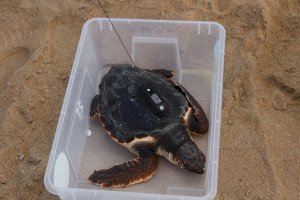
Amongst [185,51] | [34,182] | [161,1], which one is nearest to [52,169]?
[34,182]

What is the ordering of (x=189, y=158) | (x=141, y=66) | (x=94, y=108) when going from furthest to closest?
1. (x=141, y=66)
2. (x=94, y=108)
3. (x=189, y=158)

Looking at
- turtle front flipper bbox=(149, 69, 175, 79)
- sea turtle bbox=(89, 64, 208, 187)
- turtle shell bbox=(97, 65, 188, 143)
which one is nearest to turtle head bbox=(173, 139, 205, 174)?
sea turtle bbox=(89, 64, 208, 187)

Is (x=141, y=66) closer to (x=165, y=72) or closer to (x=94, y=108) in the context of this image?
(x=165, y=72)

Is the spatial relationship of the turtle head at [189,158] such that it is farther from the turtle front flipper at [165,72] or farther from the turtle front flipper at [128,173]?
the turtle front flipper at [165,72]

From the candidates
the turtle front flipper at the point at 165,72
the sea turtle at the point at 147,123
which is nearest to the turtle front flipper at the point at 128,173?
the sea turtle at the point at 147,123

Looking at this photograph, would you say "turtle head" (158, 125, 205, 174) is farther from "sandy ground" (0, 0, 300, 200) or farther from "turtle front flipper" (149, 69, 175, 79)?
"turtle front flipper" (149, 69, 175, 79)

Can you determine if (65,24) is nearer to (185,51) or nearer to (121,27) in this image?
(121,27)

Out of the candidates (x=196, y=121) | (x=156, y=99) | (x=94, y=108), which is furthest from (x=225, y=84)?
(x=94, y=108)
